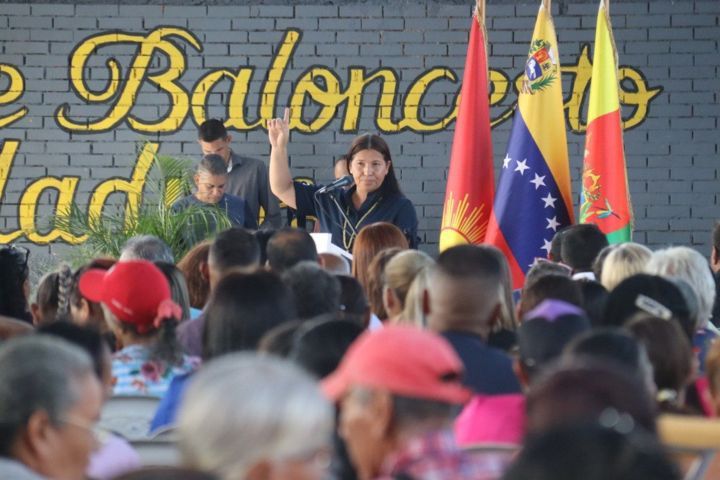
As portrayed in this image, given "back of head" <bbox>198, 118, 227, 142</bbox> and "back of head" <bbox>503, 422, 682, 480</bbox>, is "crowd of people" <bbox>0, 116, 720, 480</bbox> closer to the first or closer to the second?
"back of head" <bbox>503, 422, 682, 480</bbox>

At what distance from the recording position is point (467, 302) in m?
3.86

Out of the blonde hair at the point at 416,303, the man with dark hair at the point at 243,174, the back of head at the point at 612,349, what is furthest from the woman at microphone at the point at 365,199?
the back of head at the point at 612,349

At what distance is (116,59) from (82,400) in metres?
7.69

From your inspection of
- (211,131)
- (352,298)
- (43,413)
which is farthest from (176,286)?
(211,131)

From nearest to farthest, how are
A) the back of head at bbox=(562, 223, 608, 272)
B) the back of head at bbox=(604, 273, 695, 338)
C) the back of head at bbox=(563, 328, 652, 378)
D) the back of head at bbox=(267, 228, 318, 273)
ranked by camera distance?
the back of head at bbox=(563, 328, 652, 378) → the back of head at bbox=(604, 273, 695, 338) → the back of head at bbox=(267, 228, 318, 273) → the back of head at bbox=(562, 223, 608, 272)

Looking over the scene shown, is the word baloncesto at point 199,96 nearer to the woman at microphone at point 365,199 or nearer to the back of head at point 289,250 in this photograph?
the woman at microphone at point 365,199

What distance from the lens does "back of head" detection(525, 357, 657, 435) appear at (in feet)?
7.59

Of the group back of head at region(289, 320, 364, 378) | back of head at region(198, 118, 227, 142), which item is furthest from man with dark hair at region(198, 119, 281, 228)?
back of head at region(289, 320, 364, 378)

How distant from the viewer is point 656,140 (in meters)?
9.98

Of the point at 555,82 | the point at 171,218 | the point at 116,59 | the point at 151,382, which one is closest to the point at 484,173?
the point at 555,82

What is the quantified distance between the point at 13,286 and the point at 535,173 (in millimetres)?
3794

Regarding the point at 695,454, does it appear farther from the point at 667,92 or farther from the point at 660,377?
the point at 667,92

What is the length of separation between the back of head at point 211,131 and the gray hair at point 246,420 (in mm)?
7369

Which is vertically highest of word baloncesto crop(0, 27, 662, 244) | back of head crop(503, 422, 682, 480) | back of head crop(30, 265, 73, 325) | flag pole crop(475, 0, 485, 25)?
flag pole crop(475, 0, 485, 25)
